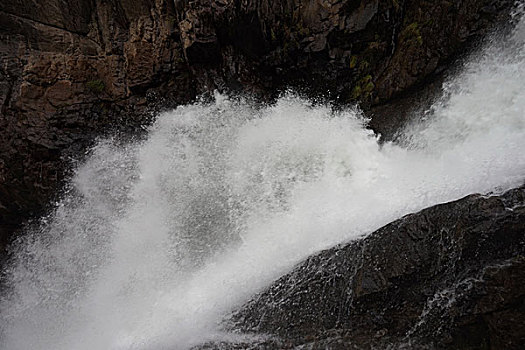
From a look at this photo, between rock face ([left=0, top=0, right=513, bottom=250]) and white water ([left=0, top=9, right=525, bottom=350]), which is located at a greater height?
rock face ([left=0, top=0, right=513, bottom=250])

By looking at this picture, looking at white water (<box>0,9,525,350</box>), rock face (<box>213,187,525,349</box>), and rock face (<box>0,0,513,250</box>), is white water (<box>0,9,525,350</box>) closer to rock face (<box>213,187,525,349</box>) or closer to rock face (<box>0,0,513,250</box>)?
rock face (<box>213,187,525,349</box>)

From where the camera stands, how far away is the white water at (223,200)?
4.72 meters

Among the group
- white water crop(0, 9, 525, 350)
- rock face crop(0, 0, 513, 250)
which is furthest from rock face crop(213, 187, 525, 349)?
rock face crop(0, 0, 513, 250)

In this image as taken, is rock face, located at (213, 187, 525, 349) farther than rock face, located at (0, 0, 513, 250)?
No

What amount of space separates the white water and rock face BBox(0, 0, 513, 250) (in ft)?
1.51

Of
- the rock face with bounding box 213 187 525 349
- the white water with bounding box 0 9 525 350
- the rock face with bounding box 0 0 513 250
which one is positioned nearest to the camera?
the rock face with bounding box 213 187 525 349

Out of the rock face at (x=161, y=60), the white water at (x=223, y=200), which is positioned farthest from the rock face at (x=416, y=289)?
the rock face at (x=161, y=60)

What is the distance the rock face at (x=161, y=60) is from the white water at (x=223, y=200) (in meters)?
0.46

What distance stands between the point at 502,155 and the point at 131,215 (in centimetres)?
569

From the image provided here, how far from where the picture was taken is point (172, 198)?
647 cm

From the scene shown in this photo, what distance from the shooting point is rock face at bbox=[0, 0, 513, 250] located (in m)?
5.97

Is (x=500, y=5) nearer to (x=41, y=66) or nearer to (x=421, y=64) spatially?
(x=421, y=64)

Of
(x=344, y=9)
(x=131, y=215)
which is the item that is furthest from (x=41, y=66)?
(x=344, y=9)

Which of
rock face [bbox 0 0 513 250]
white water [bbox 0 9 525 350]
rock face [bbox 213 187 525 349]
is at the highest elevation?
rock face [bbox 0 0 513 250]
